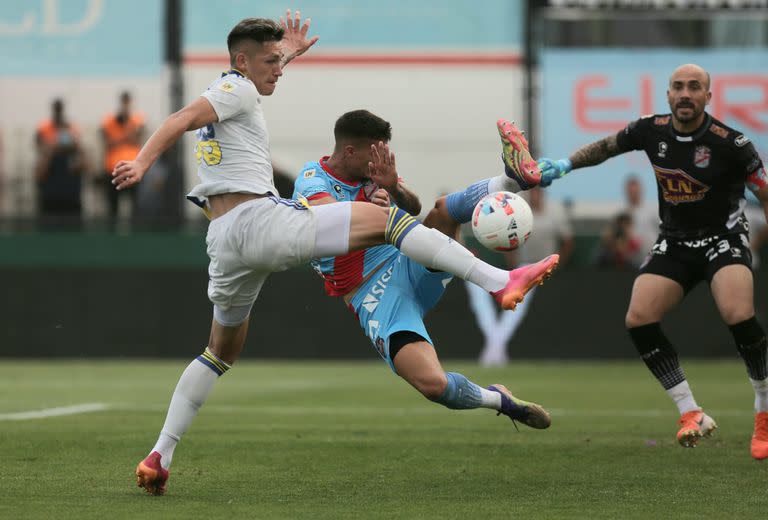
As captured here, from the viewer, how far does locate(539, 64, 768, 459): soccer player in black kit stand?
8.69 meters

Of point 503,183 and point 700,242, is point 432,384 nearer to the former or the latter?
point 503,183

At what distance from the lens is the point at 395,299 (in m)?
7.96

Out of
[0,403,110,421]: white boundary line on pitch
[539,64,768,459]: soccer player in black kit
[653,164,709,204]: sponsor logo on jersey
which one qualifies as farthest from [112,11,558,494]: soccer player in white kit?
[0,403,110,421]: white boundary line on pitch

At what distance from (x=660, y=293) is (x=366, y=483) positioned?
2.55 metres

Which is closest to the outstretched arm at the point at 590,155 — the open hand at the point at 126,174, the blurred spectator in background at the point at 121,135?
the open hand at the point at 126,174

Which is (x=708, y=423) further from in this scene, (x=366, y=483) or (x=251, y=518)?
(x=251, y=518)

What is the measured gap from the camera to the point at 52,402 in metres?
12.6

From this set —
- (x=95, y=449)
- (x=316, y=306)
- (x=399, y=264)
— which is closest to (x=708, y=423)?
(x=399, y=264)

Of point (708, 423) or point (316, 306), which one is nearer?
point (708, 423)

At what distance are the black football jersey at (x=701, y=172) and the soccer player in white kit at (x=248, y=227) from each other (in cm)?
235

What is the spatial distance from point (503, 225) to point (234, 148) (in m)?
1.49

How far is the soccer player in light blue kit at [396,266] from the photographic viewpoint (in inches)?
301

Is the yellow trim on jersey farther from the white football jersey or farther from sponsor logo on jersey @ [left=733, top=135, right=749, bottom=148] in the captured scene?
sponsor logo on jersey @ [left=733, top=135, right=749, bottom=148]

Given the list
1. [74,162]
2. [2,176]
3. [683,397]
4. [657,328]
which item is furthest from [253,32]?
[2,176]
